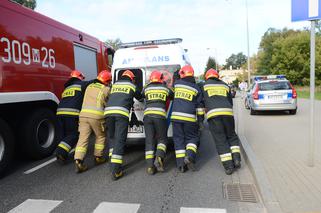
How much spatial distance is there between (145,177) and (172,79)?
8.29 ft

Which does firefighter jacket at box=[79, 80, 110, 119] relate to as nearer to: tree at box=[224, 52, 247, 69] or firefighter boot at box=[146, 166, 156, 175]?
firefighter boot at box=[146, 166, 156, 175]

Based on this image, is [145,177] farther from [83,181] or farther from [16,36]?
[16,36]

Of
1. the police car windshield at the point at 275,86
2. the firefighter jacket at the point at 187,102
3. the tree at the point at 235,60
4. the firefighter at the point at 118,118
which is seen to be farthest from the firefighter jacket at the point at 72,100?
the tree at the point at 235,60

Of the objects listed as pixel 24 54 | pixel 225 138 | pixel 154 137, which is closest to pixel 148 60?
pixel 154 137

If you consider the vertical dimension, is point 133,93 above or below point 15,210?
above

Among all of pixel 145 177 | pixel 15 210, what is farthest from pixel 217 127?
pixel 15 210

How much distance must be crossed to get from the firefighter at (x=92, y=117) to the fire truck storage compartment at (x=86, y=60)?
8.58 ft

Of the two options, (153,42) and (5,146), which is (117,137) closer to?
(5,146)

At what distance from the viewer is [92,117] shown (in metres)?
5.74

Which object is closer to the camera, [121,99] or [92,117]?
[121,99]

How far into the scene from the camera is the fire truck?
5445 mm

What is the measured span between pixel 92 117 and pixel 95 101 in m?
0.31

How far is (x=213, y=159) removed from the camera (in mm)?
6395

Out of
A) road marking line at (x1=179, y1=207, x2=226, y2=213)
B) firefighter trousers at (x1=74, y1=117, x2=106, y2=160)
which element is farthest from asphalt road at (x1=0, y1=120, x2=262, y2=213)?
firefighter trousers at (x1=74, y1=117, x2=106, y2=160)
